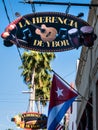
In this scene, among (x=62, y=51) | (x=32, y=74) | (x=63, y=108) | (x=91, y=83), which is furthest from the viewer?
(x=32, y=74)

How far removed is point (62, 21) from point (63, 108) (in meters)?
2.96

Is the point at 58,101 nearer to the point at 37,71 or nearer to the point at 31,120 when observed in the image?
the point at 31,120

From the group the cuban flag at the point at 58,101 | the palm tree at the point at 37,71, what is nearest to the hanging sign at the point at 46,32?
the cuban flag at the point at 58,101

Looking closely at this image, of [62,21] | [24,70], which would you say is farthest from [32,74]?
[62,21]

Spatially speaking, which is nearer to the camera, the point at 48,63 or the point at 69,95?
the point at 69,95

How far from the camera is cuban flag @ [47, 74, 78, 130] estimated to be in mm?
13922

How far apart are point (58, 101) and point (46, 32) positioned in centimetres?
276

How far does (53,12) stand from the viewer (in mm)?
12414

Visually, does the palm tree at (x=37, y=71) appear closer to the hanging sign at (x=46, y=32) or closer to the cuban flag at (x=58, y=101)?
the cuban flag at (x=58, y=101)

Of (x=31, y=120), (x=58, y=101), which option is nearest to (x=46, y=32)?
(x=58, y=101)

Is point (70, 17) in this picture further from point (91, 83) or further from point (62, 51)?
point (91, 83)

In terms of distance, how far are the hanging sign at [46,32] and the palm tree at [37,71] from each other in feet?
129

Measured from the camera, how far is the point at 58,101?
14305 millimetres

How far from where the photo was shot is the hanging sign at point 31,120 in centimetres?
2714
